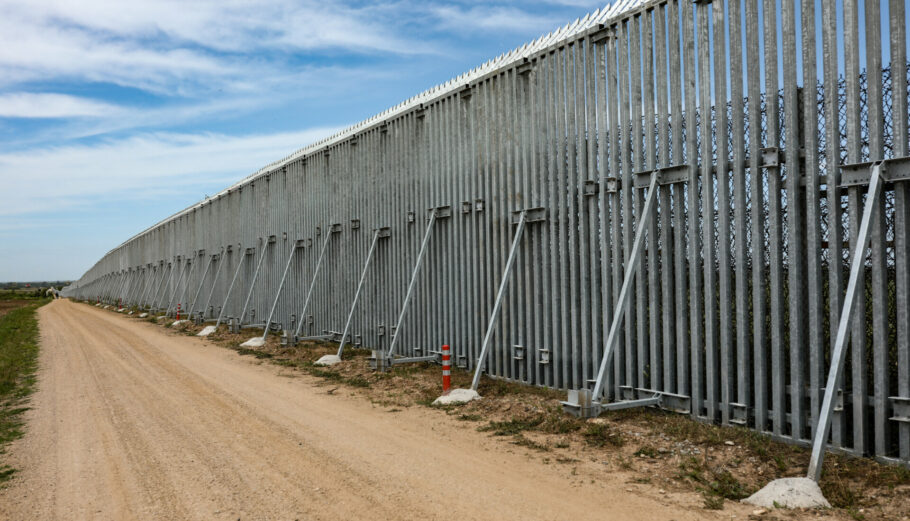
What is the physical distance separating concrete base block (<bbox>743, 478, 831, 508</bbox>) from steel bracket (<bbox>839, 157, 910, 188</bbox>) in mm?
3230

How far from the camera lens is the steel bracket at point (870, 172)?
21.4ft

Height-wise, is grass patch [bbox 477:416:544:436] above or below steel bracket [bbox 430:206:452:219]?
below

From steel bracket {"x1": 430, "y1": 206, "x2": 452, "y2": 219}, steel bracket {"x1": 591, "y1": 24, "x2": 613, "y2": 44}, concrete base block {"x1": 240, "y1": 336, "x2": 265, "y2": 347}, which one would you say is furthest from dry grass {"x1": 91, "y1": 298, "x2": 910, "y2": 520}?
concrete base block {"x1": 240, "y1": 336, "x2": 265, "y2": 347}

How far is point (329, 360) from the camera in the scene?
642 inches

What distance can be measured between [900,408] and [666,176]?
405cm

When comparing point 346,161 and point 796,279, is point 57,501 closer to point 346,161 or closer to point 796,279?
point 796,279

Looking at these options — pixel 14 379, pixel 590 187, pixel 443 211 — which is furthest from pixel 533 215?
pixel 14 379

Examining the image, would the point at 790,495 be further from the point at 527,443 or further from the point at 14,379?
the point at 14,379

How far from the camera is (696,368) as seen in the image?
28.0ft

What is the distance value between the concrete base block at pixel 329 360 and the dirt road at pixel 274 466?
3.13m

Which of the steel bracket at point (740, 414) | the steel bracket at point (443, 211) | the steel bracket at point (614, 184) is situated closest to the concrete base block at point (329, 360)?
the steel bracket at point (443, 211)

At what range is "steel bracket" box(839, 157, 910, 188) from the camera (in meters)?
6.52

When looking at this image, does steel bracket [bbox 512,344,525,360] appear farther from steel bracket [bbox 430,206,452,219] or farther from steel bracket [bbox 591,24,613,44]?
steel bracket [bbox 591,24,613,44]

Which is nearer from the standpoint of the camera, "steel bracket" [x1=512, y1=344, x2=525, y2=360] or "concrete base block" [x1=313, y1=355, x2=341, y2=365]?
"steel bracket" [x1=512, y1=344, x2=525, y2=360]
